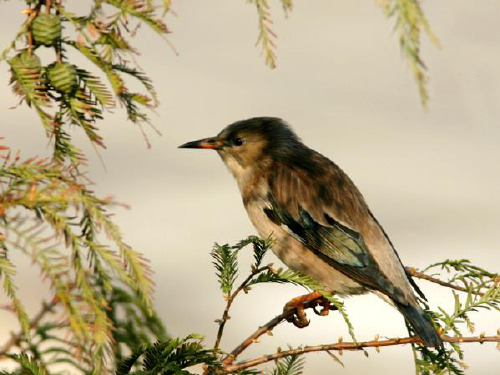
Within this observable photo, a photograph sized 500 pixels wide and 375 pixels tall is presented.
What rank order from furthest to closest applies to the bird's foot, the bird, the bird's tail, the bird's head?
the bird's head → the bird → the bird's foot → the bird's tail

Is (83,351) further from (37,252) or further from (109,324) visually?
(37,252)

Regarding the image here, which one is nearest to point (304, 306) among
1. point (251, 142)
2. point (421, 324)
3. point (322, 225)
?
point (322, 225)

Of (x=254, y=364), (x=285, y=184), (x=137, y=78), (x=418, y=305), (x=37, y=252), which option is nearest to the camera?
(x=37, y=252)

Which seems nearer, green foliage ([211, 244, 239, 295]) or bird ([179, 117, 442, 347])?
green foliage ([211, 244, 239, 295])

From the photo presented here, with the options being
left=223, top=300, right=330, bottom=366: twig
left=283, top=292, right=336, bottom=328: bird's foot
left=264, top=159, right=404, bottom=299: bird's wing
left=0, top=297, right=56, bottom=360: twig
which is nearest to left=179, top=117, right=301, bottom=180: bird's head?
left=264, top=159, right=404, bottom=299: bird's wing

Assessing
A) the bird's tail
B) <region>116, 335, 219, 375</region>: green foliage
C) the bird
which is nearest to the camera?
<region>116, 335, 219, 375</region>: green foliage

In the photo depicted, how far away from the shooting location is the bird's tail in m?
3.14

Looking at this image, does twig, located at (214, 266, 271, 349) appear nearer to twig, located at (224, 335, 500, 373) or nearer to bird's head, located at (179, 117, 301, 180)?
twig, located at (224, 335, 500, 373)

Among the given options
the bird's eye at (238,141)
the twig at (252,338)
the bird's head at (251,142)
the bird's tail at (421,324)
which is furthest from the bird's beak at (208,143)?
the twig at (252,338)

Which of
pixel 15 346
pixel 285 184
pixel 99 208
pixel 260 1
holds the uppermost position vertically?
pixel 285 184

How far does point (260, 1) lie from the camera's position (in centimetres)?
265

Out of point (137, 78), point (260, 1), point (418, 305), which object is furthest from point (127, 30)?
point (418, 305)

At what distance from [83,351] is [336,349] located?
1.10 metres

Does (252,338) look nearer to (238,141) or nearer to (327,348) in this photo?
(327,348)
